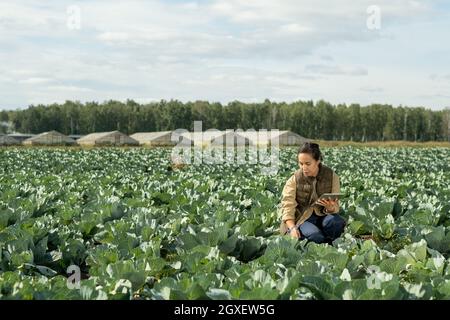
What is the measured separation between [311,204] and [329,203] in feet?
0.75

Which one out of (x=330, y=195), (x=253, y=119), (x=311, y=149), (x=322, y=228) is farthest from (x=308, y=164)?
(x=253, y=119)

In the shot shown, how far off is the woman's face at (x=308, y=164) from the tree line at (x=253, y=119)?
94817 mm

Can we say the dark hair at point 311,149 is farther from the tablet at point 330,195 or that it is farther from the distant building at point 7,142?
the distant building at point 7,142

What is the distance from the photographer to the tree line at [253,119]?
10444 cm

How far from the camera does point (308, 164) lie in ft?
21.3

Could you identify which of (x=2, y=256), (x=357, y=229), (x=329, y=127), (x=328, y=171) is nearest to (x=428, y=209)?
(x=357, y=229)

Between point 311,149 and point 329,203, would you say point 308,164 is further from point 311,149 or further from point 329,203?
point 329,203

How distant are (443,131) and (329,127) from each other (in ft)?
73.5

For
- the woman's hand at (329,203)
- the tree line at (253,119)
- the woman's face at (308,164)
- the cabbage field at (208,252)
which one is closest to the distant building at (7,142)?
the tree line at (253,119)

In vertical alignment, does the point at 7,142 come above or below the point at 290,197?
below

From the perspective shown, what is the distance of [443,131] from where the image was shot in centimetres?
11050

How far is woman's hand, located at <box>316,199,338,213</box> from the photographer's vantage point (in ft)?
22.1
